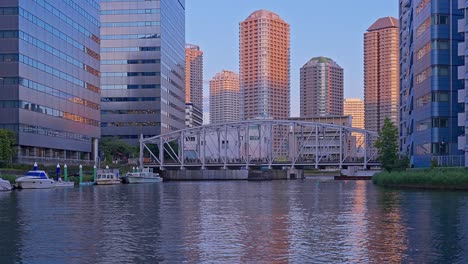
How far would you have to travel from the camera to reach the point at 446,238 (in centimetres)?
3181

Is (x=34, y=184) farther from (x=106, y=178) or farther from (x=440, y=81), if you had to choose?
(x=440, y=81)

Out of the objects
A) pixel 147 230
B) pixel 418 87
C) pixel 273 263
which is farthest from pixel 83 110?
pixel 273 263

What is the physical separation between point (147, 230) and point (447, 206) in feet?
86.1

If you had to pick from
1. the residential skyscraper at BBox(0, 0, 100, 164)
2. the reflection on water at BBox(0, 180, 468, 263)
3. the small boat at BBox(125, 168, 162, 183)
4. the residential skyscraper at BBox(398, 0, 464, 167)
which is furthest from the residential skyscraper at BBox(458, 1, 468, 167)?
the residential skyscraper at BBox(0, 0, 100, 164)

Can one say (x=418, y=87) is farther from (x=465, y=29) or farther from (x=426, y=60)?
(x=465, y=29)

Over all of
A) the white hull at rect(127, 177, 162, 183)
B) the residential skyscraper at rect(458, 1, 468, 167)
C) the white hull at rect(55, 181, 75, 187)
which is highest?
the residential skyscraper at rect(458, 1, 468, 167)

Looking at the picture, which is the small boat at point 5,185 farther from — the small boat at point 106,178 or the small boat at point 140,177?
the small boat at point 140,177

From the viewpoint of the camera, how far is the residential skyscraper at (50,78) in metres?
119

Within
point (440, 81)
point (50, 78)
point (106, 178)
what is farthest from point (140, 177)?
point (440, 81)

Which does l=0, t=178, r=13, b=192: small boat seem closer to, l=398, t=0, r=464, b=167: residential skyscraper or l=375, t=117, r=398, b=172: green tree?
l=398, t=0, r=464, b=167: residential skyscraper

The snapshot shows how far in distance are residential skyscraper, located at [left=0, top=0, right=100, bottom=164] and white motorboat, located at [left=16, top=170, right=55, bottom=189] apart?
2570 centimetres

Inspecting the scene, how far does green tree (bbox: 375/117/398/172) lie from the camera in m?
120

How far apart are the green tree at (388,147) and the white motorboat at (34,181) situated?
55.5 meters

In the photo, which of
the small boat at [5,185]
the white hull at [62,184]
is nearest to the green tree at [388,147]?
the white hull at [62,184]
